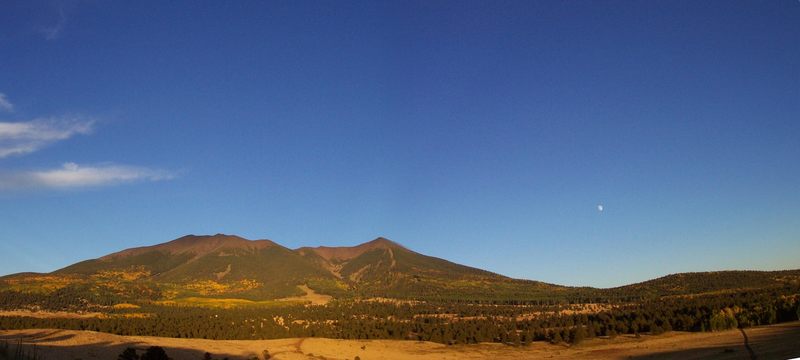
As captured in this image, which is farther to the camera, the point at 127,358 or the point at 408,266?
the point at 408,266

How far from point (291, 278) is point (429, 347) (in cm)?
8838

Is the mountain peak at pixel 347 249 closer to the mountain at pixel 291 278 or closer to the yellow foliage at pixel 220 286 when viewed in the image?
the mountain at pixel 291 278

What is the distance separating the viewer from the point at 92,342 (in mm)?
26000

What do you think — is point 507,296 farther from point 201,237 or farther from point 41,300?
point 201,237

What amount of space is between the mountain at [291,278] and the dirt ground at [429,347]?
3453cm

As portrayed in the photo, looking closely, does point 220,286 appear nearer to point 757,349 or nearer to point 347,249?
point 347,249

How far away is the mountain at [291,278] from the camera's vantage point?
79312mm

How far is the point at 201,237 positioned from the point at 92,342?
502ft

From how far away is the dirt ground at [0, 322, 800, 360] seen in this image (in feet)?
71.6

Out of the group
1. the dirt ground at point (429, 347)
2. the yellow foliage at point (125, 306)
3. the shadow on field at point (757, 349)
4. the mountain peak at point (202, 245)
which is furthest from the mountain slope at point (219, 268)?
the shadow on field at point (757, 349)

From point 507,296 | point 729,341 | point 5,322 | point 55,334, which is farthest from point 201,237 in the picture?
point 729,341

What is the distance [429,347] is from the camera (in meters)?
37.3

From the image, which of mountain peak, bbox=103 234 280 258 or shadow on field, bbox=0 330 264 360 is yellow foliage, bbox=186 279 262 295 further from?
shadow on field, bbox=0 330 264 360

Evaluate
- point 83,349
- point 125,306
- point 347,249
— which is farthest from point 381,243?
point 83,349
